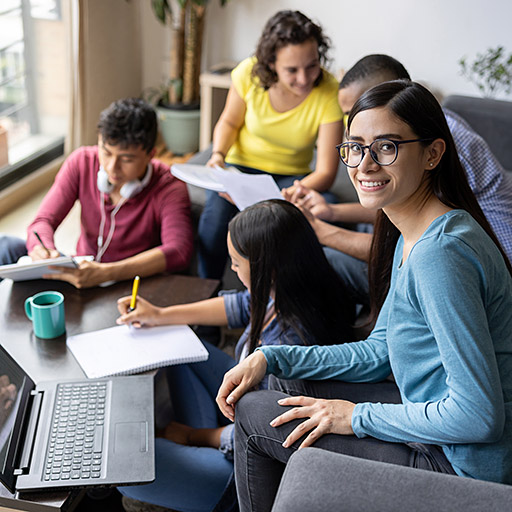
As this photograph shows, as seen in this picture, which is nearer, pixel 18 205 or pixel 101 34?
pixel 18 205

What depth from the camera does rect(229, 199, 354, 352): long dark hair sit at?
1.49 metres

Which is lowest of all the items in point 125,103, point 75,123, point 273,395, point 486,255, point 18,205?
point 18,205

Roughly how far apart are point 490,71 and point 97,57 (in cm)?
209

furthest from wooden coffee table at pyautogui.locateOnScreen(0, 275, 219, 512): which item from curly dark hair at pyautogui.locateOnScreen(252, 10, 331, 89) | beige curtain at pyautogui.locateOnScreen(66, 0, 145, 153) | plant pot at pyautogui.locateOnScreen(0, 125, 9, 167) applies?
beige curtain at pyautogui.locateOnScreen(66, 0, 145, 153)

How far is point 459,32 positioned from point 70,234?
226cm

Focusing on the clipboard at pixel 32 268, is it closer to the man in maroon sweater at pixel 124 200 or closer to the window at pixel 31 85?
the man in maroon sweater at pixel 124 200

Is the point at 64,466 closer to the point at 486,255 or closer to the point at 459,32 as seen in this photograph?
the point at 486,255

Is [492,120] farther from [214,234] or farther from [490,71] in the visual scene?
[214,234]

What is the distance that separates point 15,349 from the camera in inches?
59.6

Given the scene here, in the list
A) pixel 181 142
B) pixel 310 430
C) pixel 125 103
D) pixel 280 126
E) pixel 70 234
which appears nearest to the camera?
pixel 310 430

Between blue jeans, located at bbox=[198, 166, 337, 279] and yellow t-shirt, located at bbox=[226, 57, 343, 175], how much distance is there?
23 cm

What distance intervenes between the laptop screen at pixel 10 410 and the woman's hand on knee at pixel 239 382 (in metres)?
0.39

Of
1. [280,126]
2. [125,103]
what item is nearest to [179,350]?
[125,103]

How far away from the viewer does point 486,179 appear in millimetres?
1956
